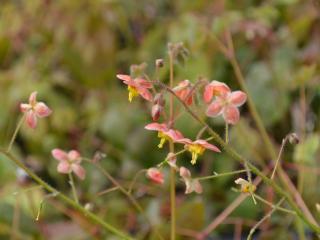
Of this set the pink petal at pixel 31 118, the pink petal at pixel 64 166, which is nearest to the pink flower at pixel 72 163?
the pink petal at pixel 64 166

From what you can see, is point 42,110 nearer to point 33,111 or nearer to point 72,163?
point 33,111

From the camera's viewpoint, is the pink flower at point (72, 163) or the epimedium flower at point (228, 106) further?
the pink flower at point (72, 163)

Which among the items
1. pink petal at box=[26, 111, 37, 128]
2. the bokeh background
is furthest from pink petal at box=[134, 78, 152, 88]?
the bokeh background

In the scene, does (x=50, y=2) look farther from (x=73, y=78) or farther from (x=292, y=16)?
(x=292, y=16)

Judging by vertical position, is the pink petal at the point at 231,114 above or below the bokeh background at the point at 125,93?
above

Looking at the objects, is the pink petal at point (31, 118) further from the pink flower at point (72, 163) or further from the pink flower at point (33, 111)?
the pink flower at point (72, 163)

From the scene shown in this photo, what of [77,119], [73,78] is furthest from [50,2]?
[77,119]

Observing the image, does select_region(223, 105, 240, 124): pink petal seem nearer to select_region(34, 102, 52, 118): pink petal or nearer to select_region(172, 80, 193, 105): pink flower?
select_region(172, 80, 193, 105): pink flower

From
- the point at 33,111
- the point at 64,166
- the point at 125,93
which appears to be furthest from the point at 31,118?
the point at 125,93
